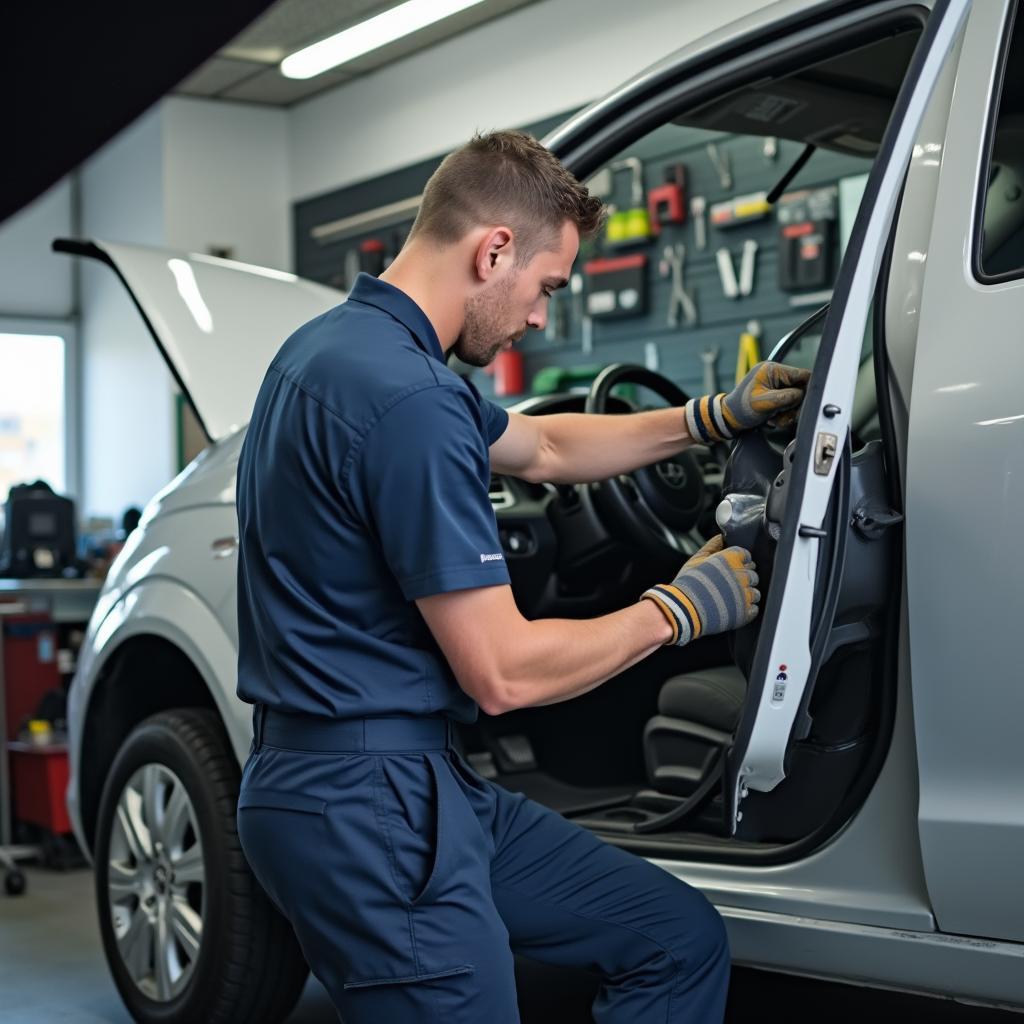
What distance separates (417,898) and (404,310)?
2.41 ft

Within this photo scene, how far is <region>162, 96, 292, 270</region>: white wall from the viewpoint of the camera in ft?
29.2

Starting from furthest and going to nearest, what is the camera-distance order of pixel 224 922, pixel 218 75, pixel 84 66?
pixel 218 75
pixel 224 922
pixel 84 66

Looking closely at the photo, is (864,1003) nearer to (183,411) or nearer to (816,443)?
(816,443)

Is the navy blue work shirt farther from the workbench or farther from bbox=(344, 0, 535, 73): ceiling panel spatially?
bbox=(344, 0, 535, 73): ceiling panel

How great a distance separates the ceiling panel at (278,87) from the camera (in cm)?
852

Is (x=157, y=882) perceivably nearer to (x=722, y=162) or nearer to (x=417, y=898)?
(x=417, y=898)

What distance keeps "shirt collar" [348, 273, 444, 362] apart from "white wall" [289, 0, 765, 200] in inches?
185

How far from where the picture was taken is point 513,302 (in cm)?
185

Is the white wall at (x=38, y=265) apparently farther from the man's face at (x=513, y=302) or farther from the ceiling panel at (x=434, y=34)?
the man's face at (x=513, y=302)

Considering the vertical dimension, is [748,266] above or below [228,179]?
below

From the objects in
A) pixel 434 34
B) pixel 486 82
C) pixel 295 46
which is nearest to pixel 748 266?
pixel 486 82

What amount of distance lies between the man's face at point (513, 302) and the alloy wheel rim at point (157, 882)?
1.21 meters

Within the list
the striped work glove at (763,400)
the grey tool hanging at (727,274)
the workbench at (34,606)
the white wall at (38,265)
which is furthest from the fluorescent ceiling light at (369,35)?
the striped work glove at (763,400)

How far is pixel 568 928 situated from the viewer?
1.93 meters
